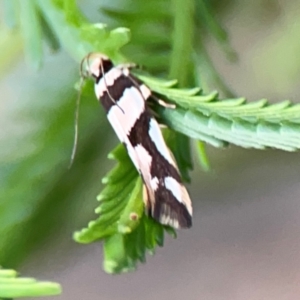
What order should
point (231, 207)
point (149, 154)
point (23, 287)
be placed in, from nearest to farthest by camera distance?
point (23, 287) < point (149, 154) < point (231, 207)

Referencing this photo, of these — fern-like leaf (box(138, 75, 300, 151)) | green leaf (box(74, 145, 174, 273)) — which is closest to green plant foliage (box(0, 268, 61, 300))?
green leaf (box(74, 145, 174, 273))

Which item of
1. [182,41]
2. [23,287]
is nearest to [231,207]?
[182,41]

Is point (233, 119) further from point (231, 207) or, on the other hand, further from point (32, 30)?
point (231, 207)

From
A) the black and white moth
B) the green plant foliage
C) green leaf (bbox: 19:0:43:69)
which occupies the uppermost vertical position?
green leaf (bbox: 19:0:43:69)

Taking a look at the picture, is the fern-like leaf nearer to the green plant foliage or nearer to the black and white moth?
the black and white moth

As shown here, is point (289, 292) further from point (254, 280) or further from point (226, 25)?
point (226, 25)

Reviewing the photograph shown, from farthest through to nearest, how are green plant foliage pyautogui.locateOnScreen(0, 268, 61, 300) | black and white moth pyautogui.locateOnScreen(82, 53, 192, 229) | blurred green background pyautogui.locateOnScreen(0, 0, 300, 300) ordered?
blurred green background pyautogui.locateOnScreen(0, 0, 300, 300) → black and white moth pyautogui.locateOnScreen(82, 53, 192, 229) → green plant foliage pyautogui.locateOnScreen(0, 268, 61, 300)
